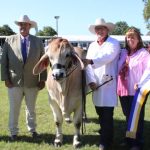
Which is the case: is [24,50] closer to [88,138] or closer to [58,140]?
[58,140]

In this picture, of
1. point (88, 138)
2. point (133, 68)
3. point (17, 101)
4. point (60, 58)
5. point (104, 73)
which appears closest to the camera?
point (60, 58)

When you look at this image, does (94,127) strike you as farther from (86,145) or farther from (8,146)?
(8,146)

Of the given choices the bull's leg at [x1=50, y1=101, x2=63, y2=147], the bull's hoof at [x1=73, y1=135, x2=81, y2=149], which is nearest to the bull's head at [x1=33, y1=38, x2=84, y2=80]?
the bull's leg at [x1=50, y1=101, x2=63, y2=147]

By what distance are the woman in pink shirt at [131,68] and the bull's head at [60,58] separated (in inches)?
31.5

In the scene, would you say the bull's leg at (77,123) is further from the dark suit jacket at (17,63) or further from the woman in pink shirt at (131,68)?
the dark suit jacket at (17,63)

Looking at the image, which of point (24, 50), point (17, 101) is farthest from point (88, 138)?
point (24, 50)

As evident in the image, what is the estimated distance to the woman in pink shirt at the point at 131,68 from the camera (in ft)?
22.4

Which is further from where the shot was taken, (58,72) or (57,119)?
(57,119)

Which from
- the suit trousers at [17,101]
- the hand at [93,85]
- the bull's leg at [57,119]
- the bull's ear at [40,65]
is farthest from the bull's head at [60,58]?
the suit trousers at [17,101]

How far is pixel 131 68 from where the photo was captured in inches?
270

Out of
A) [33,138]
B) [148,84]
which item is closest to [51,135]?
[33,138]

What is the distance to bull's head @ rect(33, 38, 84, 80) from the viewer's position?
6410 mm

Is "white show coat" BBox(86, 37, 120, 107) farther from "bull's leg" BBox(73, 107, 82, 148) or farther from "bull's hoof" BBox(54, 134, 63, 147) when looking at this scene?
"bull's hoof" BBox(54, 134, 63, 147)

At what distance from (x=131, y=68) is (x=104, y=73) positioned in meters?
0.46
